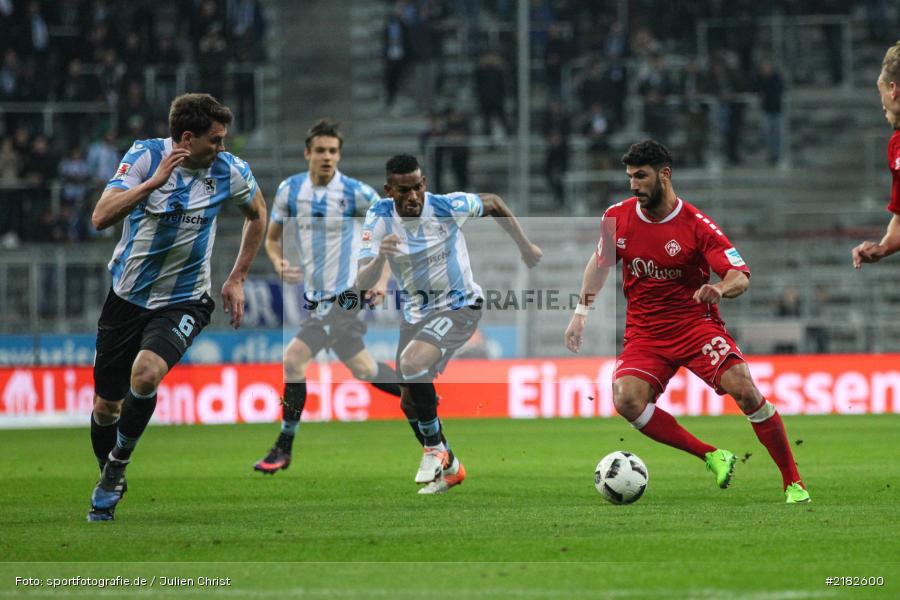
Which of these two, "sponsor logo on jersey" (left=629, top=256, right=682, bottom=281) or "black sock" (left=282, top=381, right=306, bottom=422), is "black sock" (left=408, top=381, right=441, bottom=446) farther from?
"sponsor logo on jersey" (left=629, top=256, right=682, bottom=281)

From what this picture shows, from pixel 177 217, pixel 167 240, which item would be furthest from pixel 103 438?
pixel 177 217

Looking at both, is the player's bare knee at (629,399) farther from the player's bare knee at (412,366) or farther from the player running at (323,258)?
the player running at (323,258)

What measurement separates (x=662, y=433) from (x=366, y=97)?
20813 millimetres

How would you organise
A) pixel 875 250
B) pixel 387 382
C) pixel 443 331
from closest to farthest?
pixel 875 250 < pixel 443 331 < pixel 387 382

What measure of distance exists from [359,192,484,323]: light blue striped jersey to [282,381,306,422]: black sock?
5.24ft

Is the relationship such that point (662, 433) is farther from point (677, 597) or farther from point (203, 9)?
point (203, 9)

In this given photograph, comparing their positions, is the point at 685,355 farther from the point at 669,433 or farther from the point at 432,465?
the point at 432,465

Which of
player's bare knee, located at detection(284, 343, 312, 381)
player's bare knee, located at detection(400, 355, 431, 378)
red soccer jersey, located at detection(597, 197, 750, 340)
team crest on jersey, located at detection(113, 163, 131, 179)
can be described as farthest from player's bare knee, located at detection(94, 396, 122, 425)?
red soccer jersey, located at detection(597, 197, 750, 340)

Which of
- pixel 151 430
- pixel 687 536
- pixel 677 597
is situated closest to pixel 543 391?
pixel 151 430

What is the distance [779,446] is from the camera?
9328mm

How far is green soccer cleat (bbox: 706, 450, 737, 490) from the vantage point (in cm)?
958

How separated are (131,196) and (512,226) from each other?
3.54 m

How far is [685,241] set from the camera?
9609 mm

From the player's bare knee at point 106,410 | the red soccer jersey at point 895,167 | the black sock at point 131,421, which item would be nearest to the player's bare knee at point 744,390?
the red soccer jersey at point 895,167
